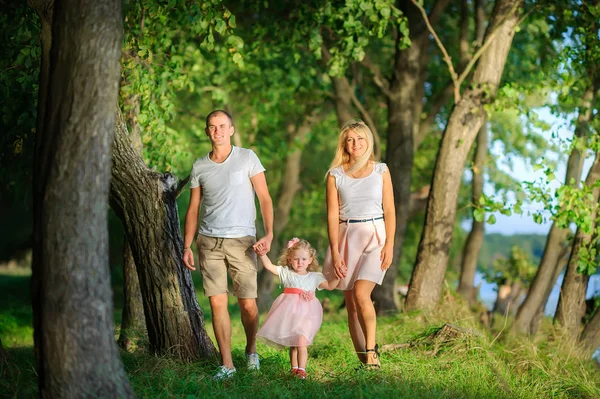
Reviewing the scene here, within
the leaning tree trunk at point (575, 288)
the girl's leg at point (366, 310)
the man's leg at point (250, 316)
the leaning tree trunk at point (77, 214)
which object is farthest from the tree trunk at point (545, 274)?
the leaning tree trunk at point (77, 214)

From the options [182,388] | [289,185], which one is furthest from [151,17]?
[289,185]

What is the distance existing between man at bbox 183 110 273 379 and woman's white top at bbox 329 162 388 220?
67 centimetres

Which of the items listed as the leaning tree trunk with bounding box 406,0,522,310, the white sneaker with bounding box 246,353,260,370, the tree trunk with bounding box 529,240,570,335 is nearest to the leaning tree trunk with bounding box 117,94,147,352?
the white sneaker with bounding box 246,353,260,370

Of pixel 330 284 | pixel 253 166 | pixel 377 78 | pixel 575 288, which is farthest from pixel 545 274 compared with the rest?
pixel 253 166

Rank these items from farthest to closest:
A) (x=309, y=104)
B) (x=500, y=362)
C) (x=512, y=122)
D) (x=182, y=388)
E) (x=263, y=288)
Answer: (x=512, y=122), (x=309, y=104), (x=263, y=288), (x=500, y=362), (x=182, y=388)

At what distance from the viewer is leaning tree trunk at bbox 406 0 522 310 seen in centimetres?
1006

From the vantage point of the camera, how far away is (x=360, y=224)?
6.53 metres

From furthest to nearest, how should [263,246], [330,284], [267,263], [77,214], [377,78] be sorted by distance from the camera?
[377,78]
[330,284]
[267,263]
[263,246]
[77,214]

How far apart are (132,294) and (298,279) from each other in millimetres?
3086

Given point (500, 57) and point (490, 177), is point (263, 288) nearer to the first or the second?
point (500, 57)

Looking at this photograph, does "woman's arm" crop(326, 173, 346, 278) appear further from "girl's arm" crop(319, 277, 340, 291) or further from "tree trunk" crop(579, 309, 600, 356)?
"tree trunk" crop(579, 309, 600, 356)

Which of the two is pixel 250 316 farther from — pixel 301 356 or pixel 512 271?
pixel 512 271

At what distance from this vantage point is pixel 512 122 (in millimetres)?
23531

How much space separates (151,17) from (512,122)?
1667 centimetres
